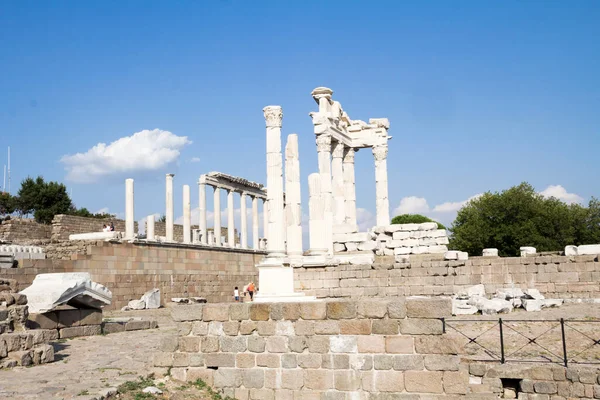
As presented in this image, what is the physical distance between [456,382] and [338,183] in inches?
880

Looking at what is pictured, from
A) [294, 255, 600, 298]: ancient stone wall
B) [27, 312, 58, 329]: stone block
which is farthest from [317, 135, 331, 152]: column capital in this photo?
[27, 312, 58, 329]: stone block

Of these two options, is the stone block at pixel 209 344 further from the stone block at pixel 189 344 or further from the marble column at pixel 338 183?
the marble column at pixel 338 183

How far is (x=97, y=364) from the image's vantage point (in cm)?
1109

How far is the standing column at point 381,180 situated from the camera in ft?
107

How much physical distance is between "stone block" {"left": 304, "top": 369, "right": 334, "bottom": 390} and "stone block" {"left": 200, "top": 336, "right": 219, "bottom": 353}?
1.57 metres

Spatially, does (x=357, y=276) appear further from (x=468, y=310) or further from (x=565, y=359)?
(x=565, y=359)

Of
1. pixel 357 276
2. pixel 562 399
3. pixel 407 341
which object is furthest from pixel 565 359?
pixel 357 276

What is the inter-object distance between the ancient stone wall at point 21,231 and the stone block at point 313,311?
81.3ft

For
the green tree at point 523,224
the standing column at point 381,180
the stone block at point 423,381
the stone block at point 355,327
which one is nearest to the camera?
the stone block at point 423,381

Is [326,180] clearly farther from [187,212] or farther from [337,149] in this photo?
[187,212]

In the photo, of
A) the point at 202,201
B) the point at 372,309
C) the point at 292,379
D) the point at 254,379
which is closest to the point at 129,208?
the point at 202,201

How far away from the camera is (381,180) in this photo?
33.0 m

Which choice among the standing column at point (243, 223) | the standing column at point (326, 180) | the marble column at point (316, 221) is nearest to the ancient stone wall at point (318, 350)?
the marble column at point (316, 221)

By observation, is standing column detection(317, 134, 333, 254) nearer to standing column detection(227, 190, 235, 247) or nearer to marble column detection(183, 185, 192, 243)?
marble column detection(183, 185, 192, 243)
